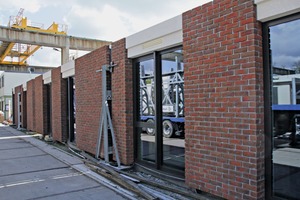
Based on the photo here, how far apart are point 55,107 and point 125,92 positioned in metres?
5.90

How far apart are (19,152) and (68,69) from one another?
3.27 m

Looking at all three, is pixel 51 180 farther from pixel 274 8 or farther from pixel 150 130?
pixel 274 8

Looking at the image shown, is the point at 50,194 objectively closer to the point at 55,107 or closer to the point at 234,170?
the point at 234,170

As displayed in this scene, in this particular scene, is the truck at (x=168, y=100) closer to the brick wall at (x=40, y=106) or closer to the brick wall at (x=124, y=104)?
the brick wall at (x=124, y=104)

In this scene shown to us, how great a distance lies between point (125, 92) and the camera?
6.34 meters

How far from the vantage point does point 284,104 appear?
11.9 feet

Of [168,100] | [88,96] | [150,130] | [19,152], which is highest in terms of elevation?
[88,96]

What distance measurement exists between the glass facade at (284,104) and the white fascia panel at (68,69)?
712 centimetres

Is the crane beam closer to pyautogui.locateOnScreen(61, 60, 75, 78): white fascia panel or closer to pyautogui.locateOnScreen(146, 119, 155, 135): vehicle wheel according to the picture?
pyautogui.locateOnScreen(61, 60, 75, 78): white fascia panel

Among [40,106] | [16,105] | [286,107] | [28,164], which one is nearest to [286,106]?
[286,107]

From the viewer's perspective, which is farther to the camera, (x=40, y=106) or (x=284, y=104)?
(x=40, y=106)

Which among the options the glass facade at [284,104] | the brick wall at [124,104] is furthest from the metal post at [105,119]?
the glass facade at [284,104]

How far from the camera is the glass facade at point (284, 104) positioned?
3559 millimetres

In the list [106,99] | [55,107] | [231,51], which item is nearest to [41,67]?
[55,107]
